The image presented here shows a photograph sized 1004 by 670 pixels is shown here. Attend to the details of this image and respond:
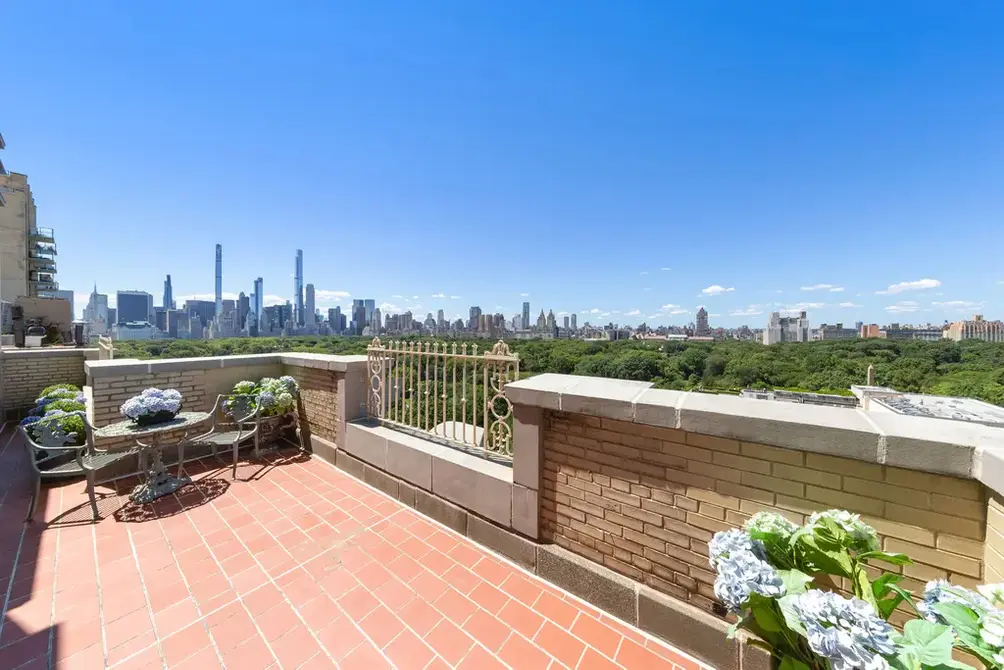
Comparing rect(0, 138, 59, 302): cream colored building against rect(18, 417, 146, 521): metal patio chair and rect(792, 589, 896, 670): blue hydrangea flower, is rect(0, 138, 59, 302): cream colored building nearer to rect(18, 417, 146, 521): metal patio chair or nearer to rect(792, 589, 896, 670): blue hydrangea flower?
rect(18, 417, 146, 521): metal patio chair

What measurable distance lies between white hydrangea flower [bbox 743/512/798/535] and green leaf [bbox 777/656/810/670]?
1.34ft

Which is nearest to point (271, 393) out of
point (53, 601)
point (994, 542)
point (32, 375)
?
point (53, 601)

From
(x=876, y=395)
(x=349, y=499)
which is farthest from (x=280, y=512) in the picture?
(x=876, y=395)

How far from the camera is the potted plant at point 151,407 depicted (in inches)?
159

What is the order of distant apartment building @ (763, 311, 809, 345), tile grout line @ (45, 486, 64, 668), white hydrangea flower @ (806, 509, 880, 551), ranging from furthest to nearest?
distant apartment building @ (763, 311, 809, 345)
tile grout line @ (45, 486, 64, 668)
white hydrangea flower @ (806, 509, 880, 551)

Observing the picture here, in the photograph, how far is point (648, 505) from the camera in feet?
7.64

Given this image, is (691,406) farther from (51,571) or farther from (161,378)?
(161,378)

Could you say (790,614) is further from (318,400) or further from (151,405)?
(151,405)

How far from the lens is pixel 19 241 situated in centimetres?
2167

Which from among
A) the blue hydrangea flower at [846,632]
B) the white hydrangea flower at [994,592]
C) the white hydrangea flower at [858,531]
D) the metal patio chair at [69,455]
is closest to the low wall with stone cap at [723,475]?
the white hydrangea flower at [858,531]

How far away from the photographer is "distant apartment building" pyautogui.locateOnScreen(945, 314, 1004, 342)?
58.5 m

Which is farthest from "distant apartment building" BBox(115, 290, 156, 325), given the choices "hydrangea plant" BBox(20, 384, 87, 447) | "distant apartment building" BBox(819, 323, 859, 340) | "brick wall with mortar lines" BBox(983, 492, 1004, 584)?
"distant apartment building" BBox(819, 323, 859, 340)

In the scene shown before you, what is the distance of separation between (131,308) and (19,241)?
5558cm

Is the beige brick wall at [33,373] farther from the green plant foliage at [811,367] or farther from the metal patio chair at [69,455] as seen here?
the green plant foliage at [811,367]
